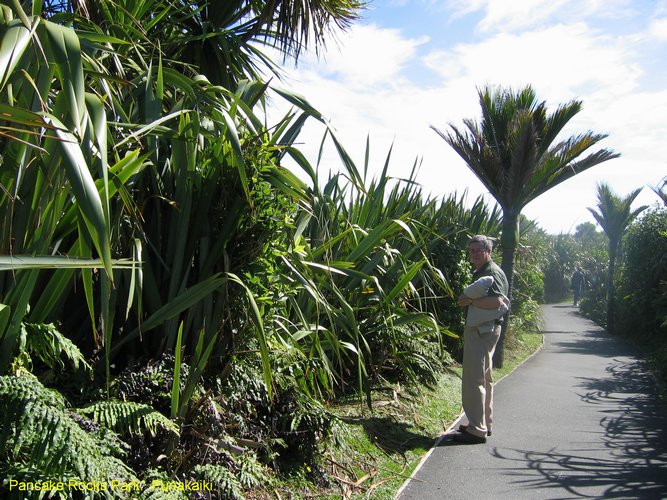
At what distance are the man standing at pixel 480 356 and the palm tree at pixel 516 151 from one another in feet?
12.8

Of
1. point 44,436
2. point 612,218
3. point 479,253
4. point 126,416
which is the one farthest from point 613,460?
point 612,218

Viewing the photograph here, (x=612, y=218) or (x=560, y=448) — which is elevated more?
(x=612, y=218)

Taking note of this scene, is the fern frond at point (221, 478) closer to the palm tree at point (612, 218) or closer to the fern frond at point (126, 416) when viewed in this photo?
the fern frond at point (126, 416)

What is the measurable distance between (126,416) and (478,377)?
3.81 m

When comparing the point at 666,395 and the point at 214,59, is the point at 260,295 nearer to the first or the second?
the point at 214,59

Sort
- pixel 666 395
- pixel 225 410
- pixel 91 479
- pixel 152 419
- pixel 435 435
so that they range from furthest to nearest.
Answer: pixel 666 395 < pixel 435 435 < pixel 225 410 < pixel 152 419 < pixel 91 479

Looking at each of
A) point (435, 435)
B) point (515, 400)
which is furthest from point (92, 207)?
point (515, 400)

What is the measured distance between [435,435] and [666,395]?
183 inches

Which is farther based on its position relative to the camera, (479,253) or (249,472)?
(479,253)

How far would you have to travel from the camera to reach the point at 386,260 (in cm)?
635

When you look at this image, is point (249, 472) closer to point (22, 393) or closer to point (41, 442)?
point (41, 442)

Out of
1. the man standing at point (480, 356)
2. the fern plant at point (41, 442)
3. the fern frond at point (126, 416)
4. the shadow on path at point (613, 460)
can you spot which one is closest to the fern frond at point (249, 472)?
the fern frond at point (126, 416)

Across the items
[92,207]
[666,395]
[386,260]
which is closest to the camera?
[92,207]

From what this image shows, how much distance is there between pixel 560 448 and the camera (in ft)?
18.3
